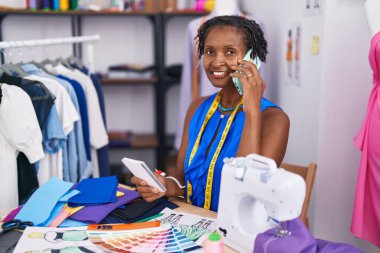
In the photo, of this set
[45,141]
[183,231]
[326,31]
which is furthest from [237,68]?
[45,141]

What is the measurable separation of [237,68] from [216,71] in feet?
0.43

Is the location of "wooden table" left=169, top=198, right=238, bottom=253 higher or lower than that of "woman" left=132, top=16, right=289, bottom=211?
lower

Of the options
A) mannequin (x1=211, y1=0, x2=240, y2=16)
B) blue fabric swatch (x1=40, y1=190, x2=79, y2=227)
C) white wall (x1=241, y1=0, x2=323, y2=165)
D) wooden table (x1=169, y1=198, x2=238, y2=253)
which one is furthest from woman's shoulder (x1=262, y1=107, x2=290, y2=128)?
mannequin (x1=211, y1=0, x2=240, y2=16)

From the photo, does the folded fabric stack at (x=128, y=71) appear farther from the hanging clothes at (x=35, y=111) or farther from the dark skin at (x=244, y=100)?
the dark skin at (x=244, y=100)

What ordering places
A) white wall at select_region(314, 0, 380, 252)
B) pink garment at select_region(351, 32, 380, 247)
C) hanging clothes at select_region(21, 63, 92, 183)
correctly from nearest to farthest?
pink garment at select_region(351, 32, 380, 247)
white wall at select_region(314, 0, 380, 252)
hanging clothes at select_region(21, 63, 92, 183)

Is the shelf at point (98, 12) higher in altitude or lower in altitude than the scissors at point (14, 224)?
higher

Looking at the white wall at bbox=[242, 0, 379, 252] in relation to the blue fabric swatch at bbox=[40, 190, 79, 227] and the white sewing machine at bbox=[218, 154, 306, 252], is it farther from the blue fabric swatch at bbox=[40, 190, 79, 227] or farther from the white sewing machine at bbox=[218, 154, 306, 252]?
the blue fabric swatch at bbox=[40, 190, 79, 227]

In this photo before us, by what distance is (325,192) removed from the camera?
9.16 feet

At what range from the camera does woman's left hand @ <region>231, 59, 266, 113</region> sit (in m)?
1.76

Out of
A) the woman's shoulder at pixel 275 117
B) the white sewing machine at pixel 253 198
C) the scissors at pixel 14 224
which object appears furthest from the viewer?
the woman's shoulder at pixel 275 117

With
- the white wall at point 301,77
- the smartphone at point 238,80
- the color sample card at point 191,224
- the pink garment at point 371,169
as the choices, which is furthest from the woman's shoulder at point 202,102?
the white wall at point 301,77

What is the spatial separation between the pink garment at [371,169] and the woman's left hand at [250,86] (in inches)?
26.7

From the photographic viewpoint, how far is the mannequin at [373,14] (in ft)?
7.00

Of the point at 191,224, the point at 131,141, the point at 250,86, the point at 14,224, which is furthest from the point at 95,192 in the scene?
the point at 131,141
